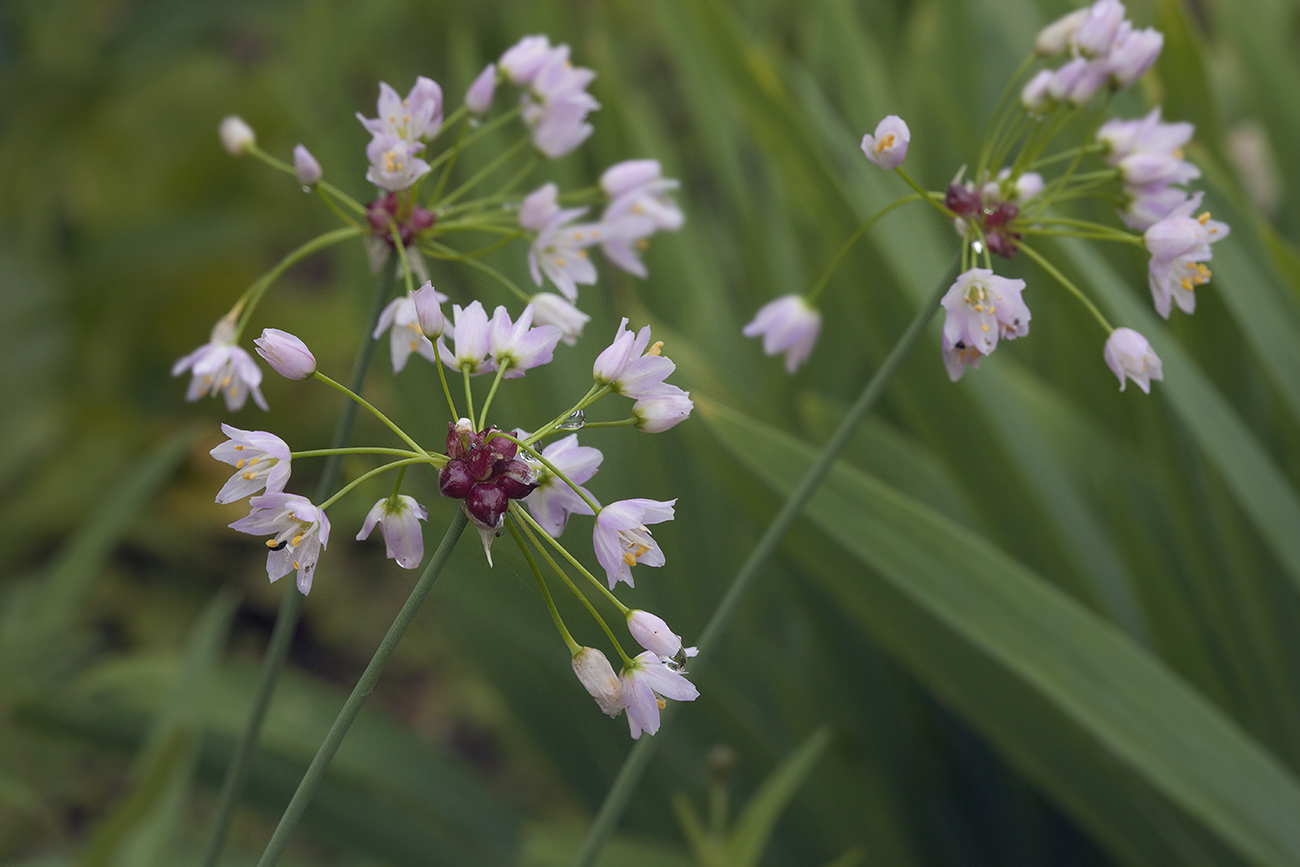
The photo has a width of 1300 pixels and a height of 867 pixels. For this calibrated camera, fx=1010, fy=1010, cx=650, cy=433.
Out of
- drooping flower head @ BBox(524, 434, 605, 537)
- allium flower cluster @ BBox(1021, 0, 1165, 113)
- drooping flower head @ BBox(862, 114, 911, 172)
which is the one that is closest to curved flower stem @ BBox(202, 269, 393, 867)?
drooping flower head @ BBox(524, 434, 605, 537)

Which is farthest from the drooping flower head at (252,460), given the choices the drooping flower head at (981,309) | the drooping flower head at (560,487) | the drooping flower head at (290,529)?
the drooping flower head at (981,309)

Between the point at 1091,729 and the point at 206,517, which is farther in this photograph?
the point at 206,517

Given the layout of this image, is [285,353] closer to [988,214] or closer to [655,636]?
[655,636]

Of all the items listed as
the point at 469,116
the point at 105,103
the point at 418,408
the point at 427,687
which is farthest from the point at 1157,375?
the point at 105,103

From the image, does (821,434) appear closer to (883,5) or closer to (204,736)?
(204,736)

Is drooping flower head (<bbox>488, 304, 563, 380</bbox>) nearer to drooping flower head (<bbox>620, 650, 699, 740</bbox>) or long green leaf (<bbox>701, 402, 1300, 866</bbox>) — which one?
drooping flower head (<bbox>620, 650, 699, 740</bbox>)

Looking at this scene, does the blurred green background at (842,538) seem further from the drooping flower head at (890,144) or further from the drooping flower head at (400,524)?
the drooping flower head at (890,144)
